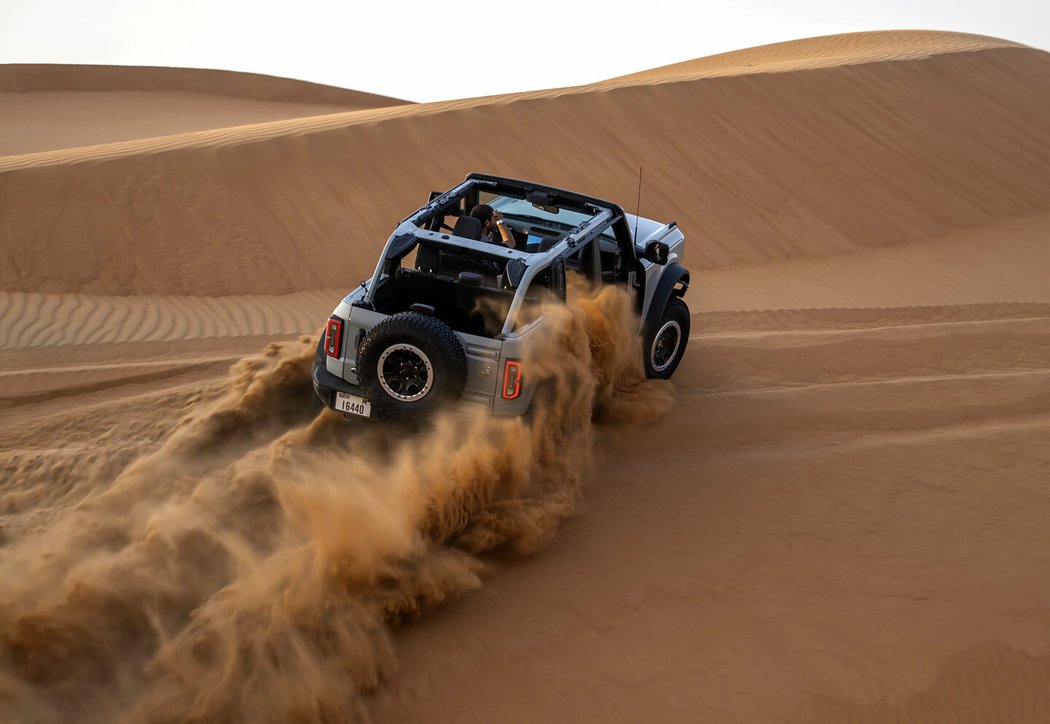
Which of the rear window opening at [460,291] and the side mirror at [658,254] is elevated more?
the side mirror at [658,254]

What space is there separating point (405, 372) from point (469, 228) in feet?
4.38

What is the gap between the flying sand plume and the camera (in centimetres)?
471

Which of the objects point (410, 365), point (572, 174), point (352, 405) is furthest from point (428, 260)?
point (572, 174)

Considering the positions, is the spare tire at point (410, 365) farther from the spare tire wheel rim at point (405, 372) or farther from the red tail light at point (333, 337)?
the red tail light at point (333, 337)

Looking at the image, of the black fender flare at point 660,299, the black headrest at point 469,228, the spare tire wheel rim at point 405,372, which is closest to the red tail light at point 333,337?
the spare tire wheel rim at point 405,372

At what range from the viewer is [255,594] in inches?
202

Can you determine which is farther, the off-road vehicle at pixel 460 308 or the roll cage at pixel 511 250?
the roll cage at pixel 511 250

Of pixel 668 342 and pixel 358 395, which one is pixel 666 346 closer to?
pixel 668 342

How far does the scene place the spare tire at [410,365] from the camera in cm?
596

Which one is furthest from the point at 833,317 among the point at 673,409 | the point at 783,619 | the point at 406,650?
the point at 406,650

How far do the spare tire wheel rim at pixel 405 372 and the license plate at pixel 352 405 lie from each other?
280mm

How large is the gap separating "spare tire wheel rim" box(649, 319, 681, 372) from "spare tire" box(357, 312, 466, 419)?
8.82 ft

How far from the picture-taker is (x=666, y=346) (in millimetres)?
8438

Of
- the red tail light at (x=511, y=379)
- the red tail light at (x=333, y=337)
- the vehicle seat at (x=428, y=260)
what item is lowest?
the red tail light at (x=511, y=379)
